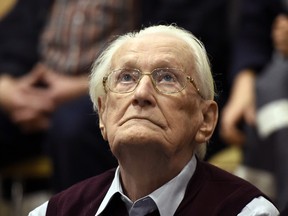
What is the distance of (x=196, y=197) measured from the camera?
1772mm

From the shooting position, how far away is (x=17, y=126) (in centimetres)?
342

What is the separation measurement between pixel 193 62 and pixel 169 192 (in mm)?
267

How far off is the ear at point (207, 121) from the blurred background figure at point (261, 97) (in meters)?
0.74

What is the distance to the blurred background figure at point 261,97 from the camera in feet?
9.05

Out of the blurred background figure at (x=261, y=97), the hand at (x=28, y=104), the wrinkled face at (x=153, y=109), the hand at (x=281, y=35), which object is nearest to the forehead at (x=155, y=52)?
the wrinkled face at (x=153, y=109)

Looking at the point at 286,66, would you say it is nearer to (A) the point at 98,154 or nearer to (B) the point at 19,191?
(A) the point at 98,154

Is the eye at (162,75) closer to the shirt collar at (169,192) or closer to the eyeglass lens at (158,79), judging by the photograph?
the eyeglass lens at (158,79)

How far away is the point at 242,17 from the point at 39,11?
2.69ft

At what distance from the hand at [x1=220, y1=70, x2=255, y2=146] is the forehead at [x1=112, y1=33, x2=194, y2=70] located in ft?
3.82

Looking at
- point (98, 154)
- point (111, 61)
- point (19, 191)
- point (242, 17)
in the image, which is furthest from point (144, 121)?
point (19, 191)

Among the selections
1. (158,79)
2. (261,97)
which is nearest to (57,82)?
(261,97)

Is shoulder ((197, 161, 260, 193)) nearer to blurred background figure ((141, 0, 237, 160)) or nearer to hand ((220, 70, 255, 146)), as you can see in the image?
hand ((220, 70, 255, 146))

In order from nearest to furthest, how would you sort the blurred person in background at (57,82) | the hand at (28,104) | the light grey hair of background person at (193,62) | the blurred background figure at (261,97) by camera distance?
the light grey hair of background person at (193,62), the blurred background figure at (261,97), the blurred person in background at (57,82), the hand at (28,104)

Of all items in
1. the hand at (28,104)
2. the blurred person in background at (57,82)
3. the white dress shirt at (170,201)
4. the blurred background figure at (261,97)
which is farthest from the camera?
the hand at (28,104)
